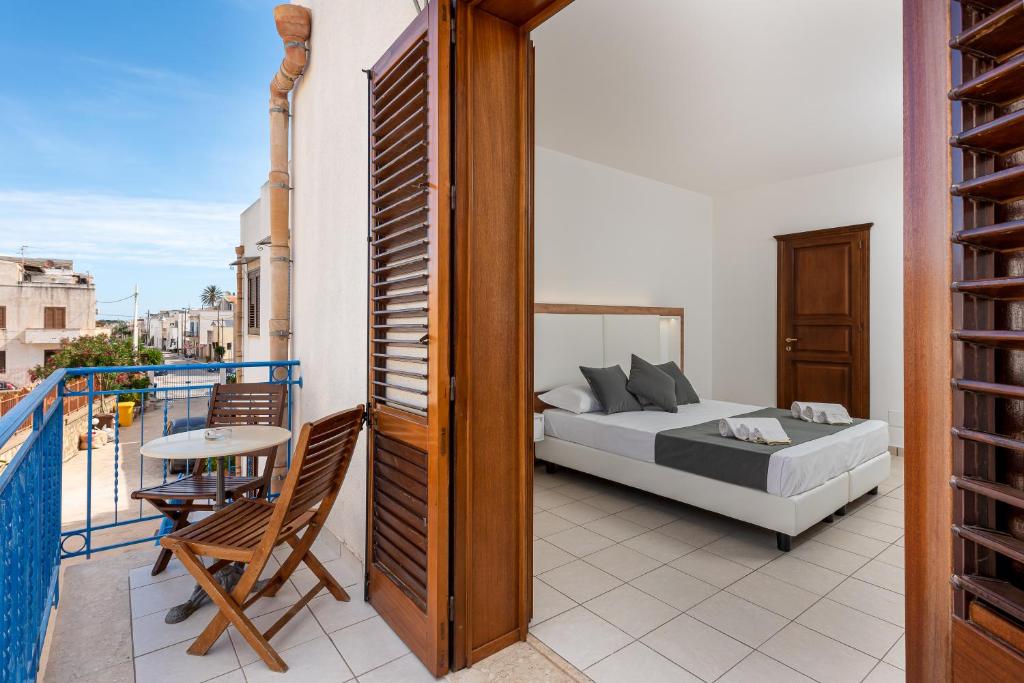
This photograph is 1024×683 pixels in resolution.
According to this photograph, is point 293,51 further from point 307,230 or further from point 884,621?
point 884,621

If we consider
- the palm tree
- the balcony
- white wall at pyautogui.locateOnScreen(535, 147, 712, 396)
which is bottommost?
the balcony

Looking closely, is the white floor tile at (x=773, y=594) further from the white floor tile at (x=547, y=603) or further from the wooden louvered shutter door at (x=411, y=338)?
the wooden louvered shutter door at (x=411, y=338)

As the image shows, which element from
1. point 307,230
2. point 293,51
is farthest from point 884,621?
point 293,51

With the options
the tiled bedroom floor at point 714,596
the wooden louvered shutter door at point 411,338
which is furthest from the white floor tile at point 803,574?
the wooden louvered shutter door at point 411,338

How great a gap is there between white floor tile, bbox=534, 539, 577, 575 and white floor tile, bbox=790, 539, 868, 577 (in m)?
1.29

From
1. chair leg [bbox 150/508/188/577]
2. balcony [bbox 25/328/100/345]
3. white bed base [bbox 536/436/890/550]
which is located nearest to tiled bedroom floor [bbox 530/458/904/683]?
white bed base [bbox 536/436/890/550]

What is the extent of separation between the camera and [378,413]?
7.10 ft

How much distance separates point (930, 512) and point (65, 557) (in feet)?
12.1

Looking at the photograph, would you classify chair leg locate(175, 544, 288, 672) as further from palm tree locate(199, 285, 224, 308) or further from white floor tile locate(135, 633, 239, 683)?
palm tree locate(199, 285, 224, 308)

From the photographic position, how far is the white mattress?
9.27 feet

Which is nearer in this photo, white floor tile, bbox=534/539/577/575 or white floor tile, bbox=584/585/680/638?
white floor tile, bbox=584/585/680/638

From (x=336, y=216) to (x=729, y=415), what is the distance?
345 centimetres

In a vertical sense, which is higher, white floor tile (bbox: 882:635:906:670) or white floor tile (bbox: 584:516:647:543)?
white floor tile (bbox: 584:516:647:543)

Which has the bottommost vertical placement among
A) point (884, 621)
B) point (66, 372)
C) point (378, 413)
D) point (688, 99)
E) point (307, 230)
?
point (884, 621)
